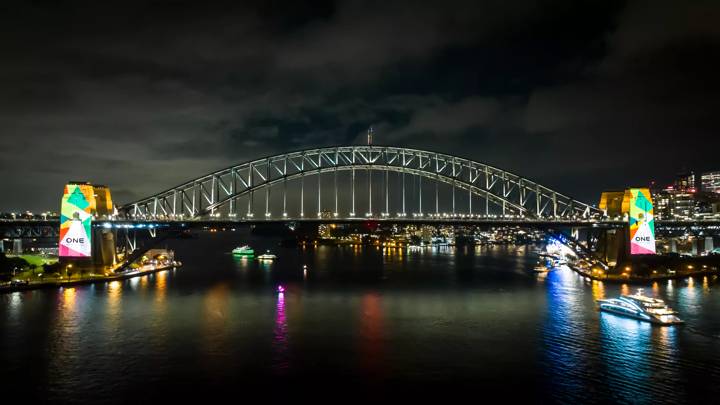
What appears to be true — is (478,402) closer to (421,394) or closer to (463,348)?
(421,394)

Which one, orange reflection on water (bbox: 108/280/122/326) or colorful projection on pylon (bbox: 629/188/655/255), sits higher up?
colorful projection on pylon (bbox: 629/188/655/255)

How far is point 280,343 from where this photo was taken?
25.1m

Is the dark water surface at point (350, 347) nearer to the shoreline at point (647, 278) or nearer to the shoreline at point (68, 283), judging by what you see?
the shoreline at point (68, 283)

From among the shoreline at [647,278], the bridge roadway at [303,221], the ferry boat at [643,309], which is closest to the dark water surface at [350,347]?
the ferry boat at [643,309]

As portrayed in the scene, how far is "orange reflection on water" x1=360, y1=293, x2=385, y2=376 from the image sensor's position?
21.7 metres

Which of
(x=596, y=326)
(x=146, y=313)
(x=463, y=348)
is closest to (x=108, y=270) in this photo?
(x=146, y=313)

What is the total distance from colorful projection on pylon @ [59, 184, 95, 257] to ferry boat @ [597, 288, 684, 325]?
137 ft

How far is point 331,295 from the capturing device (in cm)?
4191

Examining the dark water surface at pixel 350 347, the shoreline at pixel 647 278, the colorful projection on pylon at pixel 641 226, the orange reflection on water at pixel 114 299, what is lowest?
the dark water surface at pixel 350 347

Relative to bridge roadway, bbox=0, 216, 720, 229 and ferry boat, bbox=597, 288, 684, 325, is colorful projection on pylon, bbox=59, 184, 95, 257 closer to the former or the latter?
bridge roadway, bbox=0, 216, 720, 229

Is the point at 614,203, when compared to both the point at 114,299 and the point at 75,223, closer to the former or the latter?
the point at 114,299

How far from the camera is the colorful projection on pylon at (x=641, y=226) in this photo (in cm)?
4981

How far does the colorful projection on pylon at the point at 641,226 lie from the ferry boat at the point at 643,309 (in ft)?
63.5

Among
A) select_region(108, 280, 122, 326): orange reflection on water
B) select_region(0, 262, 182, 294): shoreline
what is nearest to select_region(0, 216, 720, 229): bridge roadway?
select_region(0, 262, 182, 294): shoreline
